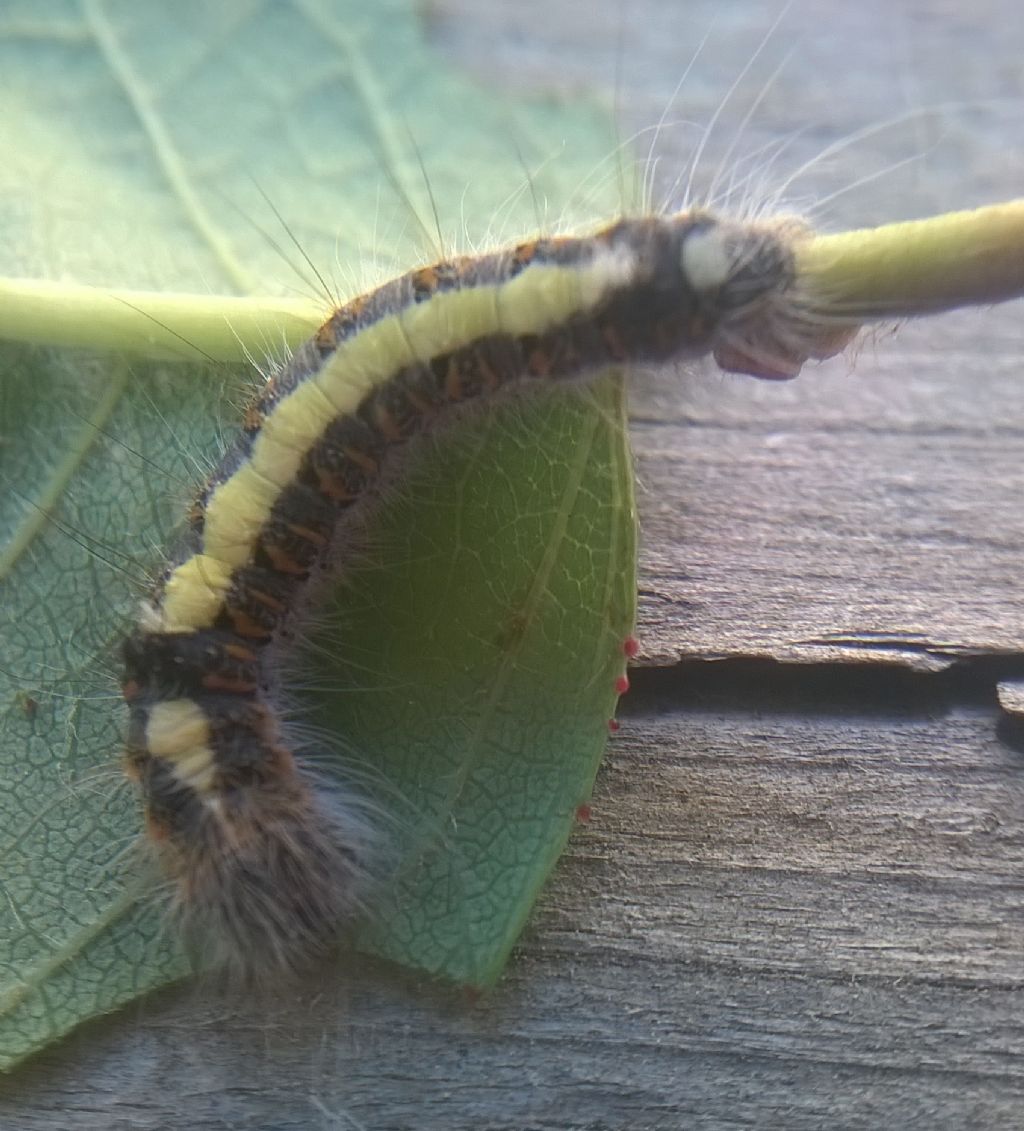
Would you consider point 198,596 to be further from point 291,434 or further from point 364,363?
point 364,363

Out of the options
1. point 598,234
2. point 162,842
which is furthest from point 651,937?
point 598,234

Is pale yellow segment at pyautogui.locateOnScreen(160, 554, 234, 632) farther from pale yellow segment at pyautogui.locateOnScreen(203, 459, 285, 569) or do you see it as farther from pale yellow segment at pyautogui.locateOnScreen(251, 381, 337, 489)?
pale yellow segment at pyautogui.locateOnScreen(251, 381, 337, 489)

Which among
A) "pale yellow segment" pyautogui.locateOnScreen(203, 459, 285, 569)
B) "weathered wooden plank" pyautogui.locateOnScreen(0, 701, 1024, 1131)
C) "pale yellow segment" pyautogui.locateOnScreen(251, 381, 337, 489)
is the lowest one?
"weathered wooden plank" pyautogui.locateOnScreen(0, 701, 1024, 1131)

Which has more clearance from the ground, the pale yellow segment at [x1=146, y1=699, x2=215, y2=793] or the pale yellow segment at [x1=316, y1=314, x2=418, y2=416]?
the pale yellow segment at [x1=316, y1=314, x2=418, y2=416]

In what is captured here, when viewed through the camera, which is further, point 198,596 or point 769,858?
point 769,858

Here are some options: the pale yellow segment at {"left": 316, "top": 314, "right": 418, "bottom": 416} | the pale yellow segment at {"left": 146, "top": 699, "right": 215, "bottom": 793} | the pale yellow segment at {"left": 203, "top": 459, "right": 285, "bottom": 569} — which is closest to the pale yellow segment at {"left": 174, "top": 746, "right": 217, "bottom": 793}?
the pale yellow segment at {"left": 146, "top": 699, "right": 215, "bottom": 793}

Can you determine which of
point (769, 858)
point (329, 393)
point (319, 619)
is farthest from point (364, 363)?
point (769, 858)

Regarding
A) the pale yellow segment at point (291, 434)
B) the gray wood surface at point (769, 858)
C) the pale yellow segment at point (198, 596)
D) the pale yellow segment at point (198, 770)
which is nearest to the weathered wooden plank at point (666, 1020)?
the gray wood surface at point (769, 858)
